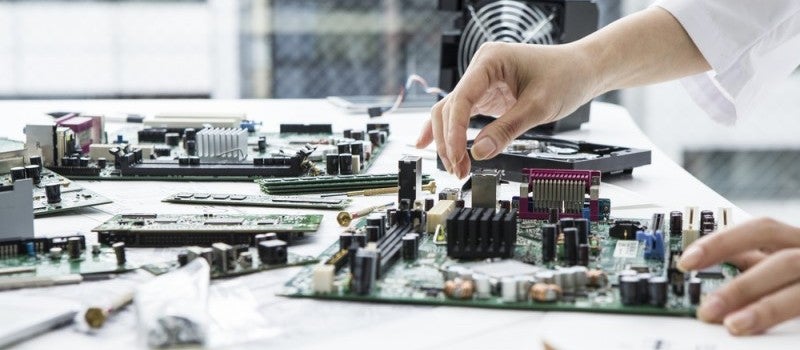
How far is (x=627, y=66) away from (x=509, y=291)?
0.61m

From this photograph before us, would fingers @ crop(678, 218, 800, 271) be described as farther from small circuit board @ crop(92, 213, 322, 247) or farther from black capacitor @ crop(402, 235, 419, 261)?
small circuit board @ crop(92, 213, 322, 247)

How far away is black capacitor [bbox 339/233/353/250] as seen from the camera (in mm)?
1252

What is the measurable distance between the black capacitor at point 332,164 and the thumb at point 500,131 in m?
0.40

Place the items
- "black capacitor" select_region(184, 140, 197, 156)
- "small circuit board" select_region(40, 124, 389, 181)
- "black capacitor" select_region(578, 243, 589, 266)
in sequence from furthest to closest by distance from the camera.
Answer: "black capacitor" select_region(184, 140, 197, 156)
"small circuit board" select_region(40, 124, 389, 181)
"black capacitor" select_region(578, 243, 589, 266)

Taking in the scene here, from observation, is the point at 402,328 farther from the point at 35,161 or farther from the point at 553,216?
the point at 35,161

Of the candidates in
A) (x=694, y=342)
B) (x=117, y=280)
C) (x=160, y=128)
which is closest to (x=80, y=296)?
(x=117, y=280)

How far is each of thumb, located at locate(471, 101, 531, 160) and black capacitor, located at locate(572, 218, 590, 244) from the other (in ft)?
0.68

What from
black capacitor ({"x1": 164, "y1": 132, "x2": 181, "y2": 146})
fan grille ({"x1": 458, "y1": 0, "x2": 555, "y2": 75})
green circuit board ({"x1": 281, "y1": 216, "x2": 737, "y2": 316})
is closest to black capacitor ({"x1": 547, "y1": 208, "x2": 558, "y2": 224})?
green circuit board ({"x1": 281, "y1": 216, "x2": 737, "y2": 316})

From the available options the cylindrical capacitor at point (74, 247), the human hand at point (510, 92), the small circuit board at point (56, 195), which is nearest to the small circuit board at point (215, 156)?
the small circuit board at point (56, 195)

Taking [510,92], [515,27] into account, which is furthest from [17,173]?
[515,27]

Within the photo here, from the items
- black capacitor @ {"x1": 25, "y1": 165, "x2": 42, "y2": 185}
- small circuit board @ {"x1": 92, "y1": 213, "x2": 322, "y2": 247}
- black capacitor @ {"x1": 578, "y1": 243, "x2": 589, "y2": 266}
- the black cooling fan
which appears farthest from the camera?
the black cooling fan

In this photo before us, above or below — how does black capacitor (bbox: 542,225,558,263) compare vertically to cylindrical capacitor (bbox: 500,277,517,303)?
above

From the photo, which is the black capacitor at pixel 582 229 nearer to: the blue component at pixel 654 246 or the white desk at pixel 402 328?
the blue component at pixel 654 246

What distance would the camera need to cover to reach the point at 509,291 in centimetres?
112
